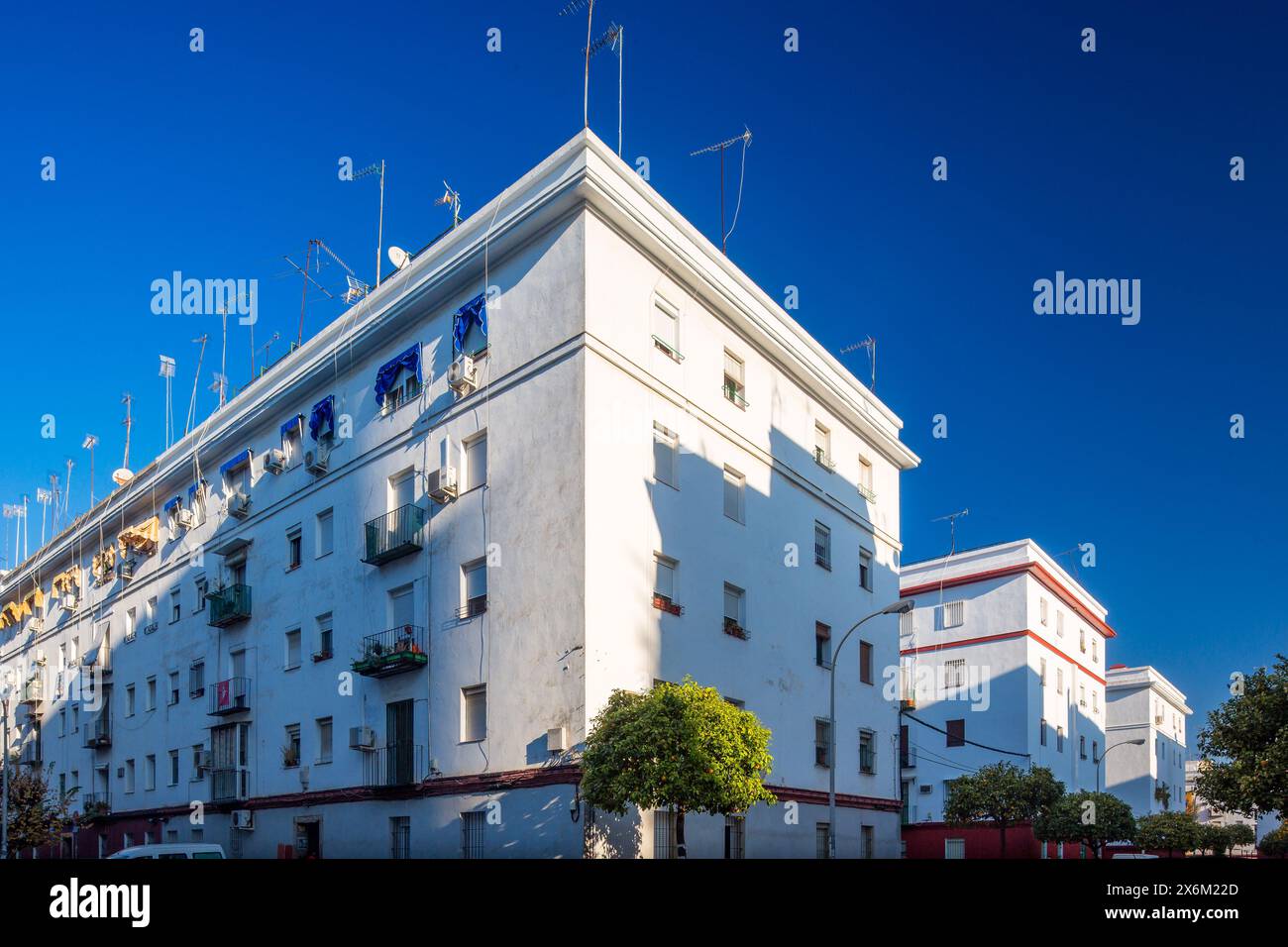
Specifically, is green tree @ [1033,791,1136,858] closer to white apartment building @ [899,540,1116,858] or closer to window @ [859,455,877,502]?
white apartment building @ [899,540,1116,858]

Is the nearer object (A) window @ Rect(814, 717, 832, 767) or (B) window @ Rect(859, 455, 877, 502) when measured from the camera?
(A) window @ Rect(814, 717, 832, 767)

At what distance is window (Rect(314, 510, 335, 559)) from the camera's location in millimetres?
34281

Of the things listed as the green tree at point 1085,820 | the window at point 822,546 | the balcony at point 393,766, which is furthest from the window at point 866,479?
the balcony at point 393,766

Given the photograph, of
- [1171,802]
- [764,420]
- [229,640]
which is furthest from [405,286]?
[1171,802]

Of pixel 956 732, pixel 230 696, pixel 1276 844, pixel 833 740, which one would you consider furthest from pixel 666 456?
pixel 1276 844

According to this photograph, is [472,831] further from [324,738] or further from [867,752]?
[867,752]

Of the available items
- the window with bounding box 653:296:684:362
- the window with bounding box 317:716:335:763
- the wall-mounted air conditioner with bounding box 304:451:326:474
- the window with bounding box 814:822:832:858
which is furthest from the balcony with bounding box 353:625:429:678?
the window with bounding box 814:822:832:858

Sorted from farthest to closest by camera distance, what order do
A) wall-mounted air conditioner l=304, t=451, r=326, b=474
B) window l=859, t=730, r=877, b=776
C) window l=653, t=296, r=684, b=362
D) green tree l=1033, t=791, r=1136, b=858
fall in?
green tree l=1033, t=791, r=1136, b=858, window l=859, t=730, r=877, b=776, wall-mounted air conditioner l=304, t=451, r=326, b=474, window l=653, t=296, r=684, b=362

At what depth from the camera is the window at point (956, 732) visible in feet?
174

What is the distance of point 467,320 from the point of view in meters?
30.0

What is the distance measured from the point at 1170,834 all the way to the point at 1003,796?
17052 millimetres

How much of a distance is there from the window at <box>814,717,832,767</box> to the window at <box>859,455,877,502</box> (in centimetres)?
947

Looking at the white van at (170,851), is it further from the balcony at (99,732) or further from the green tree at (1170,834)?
the green tree at (1170,834)

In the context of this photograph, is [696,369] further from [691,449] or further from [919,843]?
[919,843]
